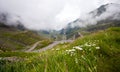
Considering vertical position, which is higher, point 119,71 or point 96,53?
point 96,53

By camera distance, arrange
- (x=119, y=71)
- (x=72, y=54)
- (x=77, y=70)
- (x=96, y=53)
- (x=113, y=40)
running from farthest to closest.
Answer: (x=113, y=40) < (x=96, y=53) < (x=72, y=54) < (x=119, y=71) < (x=77, y=70)

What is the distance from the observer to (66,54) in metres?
9.26

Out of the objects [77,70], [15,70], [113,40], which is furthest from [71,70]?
[113,40]

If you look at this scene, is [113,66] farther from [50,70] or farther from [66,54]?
[50,70]

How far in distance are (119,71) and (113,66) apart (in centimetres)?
42

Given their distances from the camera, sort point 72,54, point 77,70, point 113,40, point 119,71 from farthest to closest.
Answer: point 113,40 → point 72,54 → point 119,71 → point 77,70

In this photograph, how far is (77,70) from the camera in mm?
7770

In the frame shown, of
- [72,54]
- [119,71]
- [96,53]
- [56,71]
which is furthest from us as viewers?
[96,53]

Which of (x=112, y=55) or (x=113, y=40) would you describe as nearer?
(x=112, y=55)

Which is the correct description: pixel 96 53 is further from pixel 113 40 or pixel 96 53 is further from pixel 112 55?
pixel 113 40

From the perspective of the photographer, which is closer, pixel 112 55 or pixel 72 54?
pixel 72 54

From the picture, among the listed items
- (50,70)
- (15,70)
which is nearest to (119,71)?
(50,70)

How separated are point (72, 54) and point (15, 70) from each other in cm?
223

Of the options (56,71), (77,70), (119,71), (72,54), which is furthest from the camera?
(72,54)
